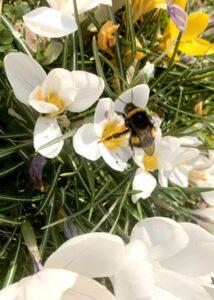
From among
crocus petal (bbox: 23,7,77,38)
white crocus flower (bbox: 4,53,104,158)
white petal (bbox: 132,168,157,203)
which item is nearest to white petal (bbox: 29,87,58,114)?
white crocus flower (bbox: 4,53,104,158)

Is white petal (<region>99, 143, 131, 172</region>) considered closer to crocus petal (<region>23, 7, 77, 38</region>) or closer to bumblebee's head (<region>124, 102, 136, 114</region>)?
bumblebee's head (<region>124, 102, 136, 114</region>)

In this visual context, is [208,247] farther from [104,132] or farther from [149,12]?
[149,12]

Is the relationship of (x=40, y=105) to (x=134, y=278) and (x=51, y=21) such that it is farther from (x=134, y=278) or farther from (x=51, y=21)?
(x=134, y=278)

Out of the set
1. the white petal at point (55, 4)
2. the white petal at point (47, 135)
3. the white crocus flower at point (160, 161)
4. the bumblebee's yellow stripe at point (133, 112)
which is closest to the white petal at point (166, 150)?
the white crocus flower at point (160, 161)

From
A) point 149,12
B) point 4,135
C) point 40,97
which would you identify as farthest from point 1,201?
point 149,12

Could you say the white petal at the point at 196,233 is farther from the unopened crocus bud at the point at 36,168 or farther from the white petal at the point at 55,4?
the white petal at the point at 55,4
